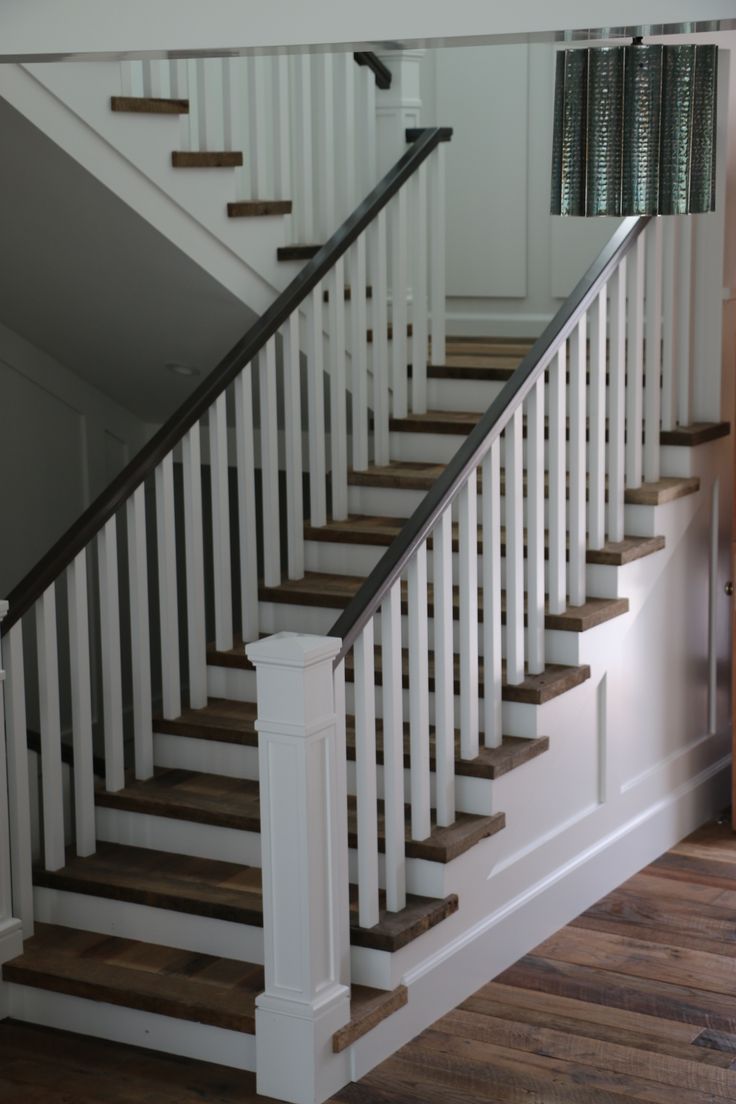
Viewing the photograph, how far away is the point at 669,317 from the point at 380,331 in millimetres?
940

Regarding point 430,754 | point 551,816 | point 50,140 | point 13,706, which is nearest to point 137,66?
point 50,140

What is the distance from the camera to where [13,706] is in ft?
12.7

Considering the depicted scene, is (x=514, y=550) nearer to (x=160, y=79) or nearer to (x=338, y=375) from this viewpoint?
(x=338, y=375)

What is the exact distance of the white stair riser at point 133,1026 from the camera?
11.8 ft

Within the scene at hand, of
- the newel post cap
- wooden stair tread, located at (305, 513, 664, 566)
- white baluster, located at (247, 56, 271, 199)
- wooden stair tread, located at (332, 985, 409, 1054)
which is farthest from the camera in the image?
white baluster, located at (247, 56, 271, 199)

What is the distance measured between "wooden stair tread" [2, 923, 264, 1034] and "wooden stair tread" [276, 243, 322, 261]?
2.21 meters

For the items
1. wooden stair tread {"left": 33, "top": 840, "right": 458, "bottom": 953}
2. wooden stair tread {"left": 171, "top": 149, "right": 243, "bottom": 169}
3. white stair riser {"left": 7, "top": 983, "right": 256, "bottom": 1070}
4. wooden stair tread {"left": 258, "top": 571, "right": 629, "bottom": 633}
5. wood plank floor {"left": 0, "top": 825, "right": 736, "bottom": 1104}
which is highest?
wooden stair tread {"left": 171, "top": 149, "right": 243, "bottom": 169}

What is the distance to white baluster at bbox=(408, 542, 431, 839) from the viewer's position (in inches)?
148

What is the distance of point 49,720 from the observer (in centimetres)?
402

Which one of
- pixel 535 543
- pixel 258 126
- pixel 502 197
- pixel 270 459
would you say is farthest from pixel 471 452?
pixel 502 197

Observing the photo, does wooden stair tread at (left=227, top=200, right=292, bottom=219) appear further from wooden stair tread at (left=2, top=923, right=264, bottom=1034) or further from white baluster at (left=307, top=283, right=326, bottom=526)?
wooden stair tread at (left=2, top=923, right=264, bottom=1034)

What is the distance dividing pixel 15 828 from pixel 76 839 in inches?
12.8

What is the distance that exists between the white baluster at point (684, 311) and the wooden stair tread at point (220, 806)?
175cm

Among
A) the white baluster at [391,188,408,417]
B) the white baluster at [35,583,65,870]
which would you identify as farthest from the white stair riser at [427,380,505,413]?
the white baluster at [35,583,65,870]
